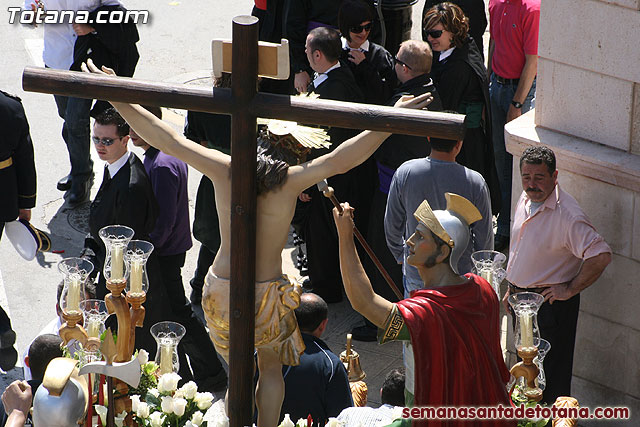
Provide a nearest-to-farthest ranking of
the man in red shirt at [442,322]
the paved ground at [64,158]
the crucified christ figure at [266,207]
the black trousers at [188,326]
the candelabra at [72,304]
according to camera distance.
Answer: the crucified christ figure at [266,207] < the man in red shirt at [442,322] < the candelabra at [72,304] < the black trousers at [188,326] < the paved ground at [64,158]

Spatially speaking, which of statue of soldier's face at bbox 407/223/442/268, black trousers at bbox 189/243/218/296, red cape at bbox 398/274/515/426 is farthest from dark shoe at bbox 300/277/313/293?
red cape at bbox 398/274/515/426

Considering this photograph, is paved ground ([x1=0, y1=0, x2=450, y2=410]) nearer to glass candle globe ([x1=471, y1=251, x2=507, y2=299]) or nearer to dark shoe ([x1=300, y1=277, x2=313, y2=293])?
dark shoe ([x1=300, y1=277, x2=313, y2=293])

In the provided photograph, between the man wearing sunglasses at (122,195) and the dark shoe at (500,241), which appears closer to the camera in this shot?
the man wearing sunglasses at (122,195)

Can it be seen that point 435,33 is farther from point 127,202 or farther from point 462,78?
point 127,202

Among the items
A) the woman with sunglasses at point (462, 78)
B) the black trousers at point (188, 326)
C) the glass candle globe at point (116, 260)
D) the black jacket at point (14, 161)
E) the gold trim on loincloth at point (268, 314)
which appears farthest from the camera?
the woman with sunglasses at point (462, 78)

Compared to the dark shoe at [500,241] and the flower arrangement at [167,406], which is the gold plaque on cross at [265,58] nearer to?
A: the flower arrangement at [167,406]

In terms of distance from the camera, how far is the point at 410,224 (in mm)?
6730

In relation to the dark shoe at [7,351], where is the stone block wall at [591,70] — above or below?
above

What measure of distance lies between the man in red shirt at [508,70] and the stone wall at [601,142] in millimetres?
2090

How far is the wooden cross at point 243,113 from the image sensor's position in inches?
145

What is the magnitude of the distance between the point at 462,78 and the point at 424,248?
4280 mm

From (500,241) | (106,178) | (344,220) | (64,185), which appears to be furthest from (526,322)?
(64,185)

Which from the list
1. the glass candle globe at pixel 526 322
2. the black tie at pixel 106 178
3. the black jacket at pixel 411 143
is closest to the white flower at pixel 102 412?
the glass candle globe at pixel 526 322

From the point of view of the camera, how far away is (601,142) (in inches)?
263
